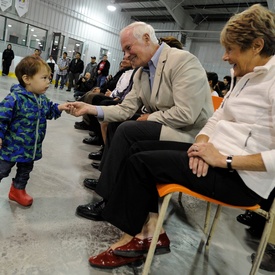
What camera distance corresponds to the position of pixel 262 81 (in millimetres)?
892

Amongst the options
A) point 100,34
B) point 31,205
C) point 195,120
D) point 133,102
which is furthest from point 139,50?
point 100,34

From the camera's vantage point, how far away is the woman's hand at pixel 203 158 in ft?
2.89

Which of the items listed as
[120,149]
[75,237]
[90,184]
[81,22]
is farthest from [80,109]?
[81,22]

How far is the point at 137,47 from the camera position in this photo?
135 centimetres

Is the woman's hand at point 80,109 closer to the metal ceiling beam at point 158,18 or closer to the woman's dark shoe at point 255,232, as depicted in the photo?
the woman's dark shoe at point 255,232

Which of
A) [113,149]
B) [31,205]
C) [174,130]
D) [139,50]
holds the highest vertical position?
[139,50]

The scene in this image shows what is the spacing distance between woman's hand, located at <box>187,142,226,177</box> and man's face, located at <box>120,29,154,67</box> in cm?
66

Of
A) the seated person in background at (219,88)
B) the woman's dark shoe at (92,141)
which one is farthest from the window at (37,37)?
the woman's dark shoe at (92,141)

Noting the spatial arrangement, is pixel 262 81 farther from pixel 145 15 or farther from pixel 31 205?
pixel 145 15

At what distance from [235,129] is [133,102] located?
806mm

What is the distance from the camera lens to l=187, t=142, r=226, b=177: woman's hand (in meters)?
0.88

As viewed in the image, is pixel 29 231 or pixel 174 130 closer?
pixel 29 231

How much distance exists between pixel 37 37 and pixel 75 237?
12325 mm

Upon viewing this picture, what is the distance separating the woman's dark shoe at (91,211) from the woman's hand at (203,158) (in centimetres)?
66
